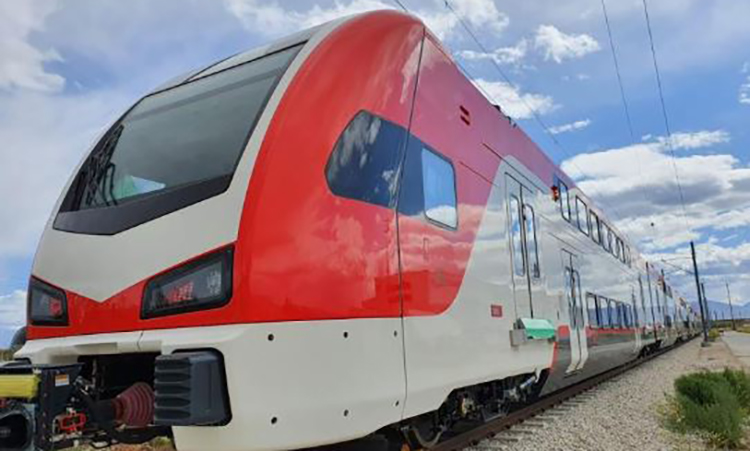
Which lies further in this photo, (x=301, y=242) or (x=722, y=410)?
(x=722, y=410)

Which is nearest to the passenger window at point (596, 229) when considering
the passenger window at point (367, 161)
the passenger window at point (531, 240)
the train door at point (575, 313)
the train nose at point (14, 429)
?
the train door at point (575, 313)

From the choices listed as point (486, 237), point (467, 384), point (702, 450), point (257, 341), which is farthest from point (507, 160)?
point (257, 341)

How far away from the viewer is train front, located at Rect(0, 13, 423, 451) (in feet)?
10.7

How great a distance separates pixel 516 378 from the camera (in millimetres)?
6777

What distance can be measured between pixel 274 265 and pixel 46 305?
1.73 m

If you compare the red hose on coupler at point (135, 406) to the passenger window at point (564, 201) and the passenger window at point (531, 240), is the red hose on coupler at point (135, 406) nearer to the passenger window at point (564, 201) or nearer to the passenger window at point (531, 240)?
the passenger window at point (531, 240)

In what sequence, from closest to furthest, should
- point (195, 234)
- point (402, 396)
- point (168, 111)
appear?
1. point (195, 234)
2. point (402, 396)
3. point (168, 111)

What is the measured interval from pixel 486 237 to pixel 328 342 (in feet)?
8.43

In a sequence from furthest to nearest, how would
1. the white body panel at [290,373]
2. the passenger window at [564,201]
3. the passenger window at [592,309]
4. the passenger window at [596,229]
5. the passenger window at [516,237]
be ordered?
the passenger window at [596,229] < the passenger window at [592,309] < the passenger window at [564,201] < the passenger window at [516,237] < the white body panel at [290,373]

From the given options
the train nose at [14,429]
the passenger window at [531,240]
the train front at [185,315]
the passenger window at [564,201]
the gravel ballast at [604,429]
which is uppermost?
the passenger window at [564,201]

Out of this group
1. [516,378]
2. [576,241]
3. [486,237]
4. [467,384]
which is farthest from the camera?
[576,241]

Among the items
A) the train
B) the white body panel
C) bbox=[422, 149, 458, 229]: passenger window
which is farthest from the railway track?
bbox=[422, 149, 458, 229]: passenger window

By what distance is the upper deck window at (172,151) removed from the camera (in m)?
3.79

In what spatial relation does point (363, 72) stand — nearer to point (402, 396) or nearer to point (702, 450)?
point (402, 396)
